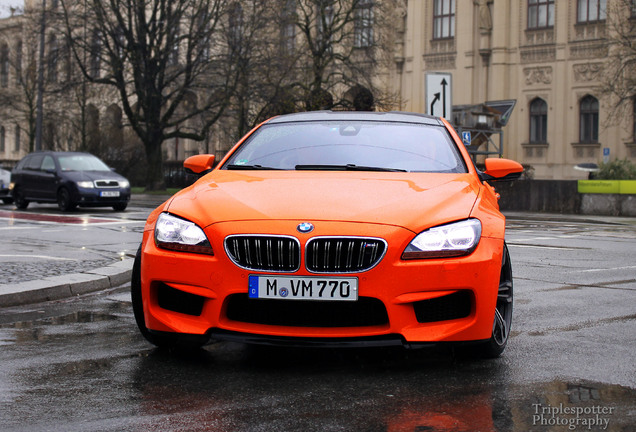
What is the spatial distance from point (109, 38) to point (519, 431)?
3834cm

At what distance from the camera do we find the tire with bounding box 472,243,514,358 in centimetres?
517

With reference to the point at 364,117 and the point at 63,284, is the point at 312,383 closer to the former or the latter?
the point at 364,117

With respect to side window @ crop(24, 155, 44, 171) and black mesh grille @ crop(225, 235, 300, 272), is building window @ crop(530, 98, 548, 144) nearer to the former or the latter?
side window @ crop(24, 155, 44, 171)

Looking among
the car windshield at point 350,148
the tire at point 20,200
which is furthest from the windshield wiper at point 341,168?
the tire at point 20,200

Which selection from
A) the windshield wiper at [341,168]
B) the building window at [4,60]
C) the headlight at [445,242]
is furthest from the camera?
the building window at [4,60]

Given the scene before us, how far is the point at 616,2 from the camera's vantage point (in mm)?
42562

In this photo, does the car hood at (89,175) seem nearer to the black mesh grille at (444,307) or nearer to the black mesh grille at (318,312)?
the black mesh grille at (318,312)

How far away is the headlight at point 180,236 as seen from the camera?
4.98 meters

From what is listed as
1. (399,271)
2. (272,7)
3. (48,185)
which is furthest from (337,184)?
(272,7)

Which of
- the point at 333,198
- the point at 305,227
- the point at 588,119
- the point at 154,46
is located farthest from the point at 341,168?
the point at 588,119

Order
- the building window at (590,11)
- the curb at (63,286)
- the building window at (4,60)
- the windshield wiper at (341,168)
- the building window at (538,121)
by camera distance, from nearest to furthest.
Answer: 1. the windshield wiper at (341,168)
2. the curb at (63,286)
3. the building window at (590,11)
4. the building window at (538,121)
5. the building window at (4,60)

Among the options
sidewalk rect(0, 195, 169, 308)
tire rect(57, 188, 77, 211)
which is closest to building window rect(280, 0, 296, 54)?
tire rect(57, 188, 77, 211)

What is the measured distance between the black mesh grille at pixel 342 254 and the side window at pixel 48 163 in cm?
2190

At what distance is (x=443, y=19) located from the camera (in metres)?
52.9
